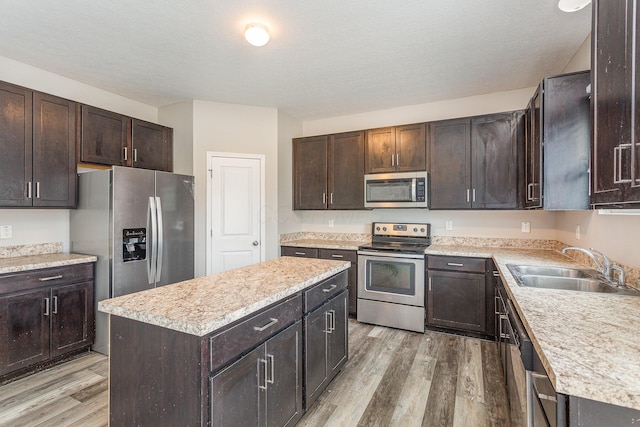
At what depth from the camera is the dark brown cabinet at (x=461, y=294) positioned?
317 cm

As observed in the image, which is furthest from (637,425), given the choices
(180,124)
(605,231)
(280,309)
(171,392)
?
(180,124)

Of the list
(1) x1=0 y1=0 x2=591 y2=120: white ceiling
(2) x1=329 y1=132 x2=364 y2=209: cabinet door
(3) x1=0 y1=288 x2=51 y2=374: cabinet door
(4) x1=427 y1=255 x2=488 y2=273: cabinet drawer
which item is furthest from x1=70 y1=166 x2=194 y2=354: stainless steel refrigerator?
(4) x1=427 y1=255 x2=488 y2=273: cabinet drawer

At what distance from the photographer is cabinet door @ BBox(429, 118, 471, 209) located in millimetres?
3512

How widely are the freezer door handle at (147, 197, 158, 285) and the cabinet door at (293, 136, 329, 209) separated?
191cm

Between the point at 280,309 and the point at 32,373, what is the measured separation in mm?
2498

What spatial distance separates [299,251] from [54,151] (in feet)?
9.05

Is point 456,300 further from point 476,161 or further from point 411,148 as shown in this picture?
point 411,148

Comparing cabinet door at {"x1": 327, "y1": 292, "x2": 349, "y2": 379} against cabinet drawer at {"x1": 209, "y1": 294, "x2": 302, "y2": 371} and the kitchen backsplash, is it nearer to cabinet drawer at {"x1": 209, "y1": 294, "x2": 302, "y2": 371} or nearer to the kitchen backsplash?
cabinet drawer at {"x1": 209, "y1": 294, "x2": 302, "y2": 371}

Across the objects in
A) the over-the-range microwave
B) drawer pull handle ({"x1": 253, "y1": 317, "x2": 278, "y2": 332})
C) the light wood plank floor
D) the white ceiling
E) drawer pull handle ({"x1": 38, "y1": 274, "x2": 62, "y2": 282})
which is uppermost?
the white ceiling

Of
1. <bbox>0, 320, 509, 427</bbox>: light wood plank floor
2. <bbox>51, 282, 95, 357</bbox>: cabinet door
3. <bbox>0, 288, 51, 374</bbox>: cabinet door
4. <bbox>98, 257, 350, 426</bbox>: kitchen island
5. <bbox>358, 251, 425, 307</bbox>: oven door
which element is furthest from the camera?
<bbox>358, 251, 425, 307</bbox>: oven door

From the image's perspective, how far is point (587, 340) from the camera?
42.7 inches

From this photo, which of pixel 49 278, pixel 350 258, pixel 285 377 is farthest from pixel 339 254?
pixel 49 278

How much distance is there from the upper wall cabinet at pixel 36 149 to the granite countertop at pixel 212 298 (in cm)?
201

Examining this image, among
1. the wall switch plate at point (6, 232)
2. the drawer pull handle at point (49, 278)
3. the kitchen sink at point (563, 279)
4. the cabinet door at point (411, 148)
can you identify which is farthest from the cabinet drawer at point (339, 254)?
the wall switch plate at point (6, 232)
